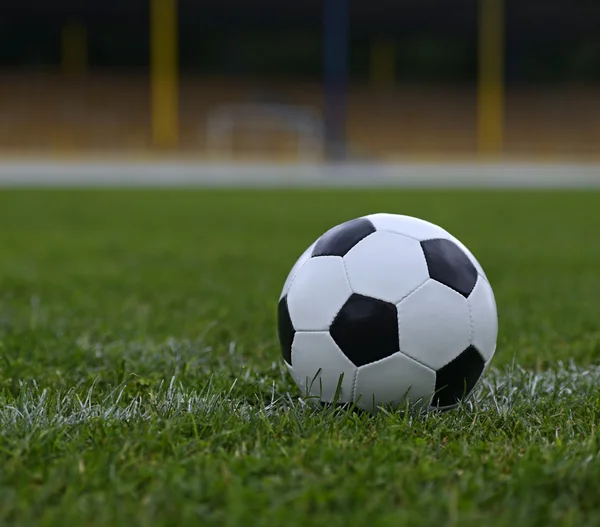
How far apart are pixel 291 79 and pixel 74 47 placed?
7.49 metres

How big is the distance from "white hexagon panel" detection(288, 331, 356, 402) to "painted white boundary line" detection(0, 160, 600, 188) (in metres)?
15.4

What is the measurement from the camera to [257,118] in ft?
86.1

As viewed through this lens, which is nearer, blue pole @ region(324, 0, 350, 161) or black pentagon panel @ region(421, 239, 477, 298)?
black pentagon panel @ region(421, 239, 477, 298)

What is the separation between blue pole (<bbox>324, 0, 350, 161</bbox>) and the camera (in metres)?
22.5

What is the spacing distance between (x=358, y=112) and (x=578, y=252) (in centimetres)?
2240

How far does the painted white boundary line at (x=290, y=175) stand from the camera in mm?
18000

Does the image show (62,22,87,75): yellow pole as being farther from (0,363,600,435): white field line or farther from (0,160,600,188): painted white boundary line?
(0,363,600,435): white field line

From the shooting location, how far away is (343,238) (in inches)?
82.8

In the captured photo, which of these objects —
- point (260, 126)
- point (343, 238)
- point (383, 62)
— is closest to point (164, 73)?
point (260, 126)

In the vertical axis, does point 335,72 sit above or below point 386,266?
above

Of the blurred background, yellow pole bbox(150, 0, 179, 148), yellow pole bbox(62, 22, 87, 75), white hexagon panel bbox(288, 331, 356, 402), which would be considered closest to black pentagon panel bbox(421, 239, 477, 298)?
white hexagon panel bbox(288, 331, 356, 402)

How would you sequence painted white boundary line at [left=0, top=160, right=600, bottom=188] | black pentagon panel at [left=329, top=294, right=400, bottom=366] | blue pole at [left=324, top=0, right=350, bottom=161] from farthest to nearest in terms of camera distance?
Result: blue pole at [left=324, top=0, right=350, bottom=161] < painted white boundary line at [left=0, top=160, right=600, bottom=188] < black pentagon panel at [left=329, top=294, right=400, bottom=366]

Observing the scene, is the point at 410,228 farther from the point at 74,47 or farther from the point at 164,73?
the point at 74,47

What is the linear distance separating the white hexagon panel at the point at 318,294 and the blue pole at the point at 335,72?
818 inches
